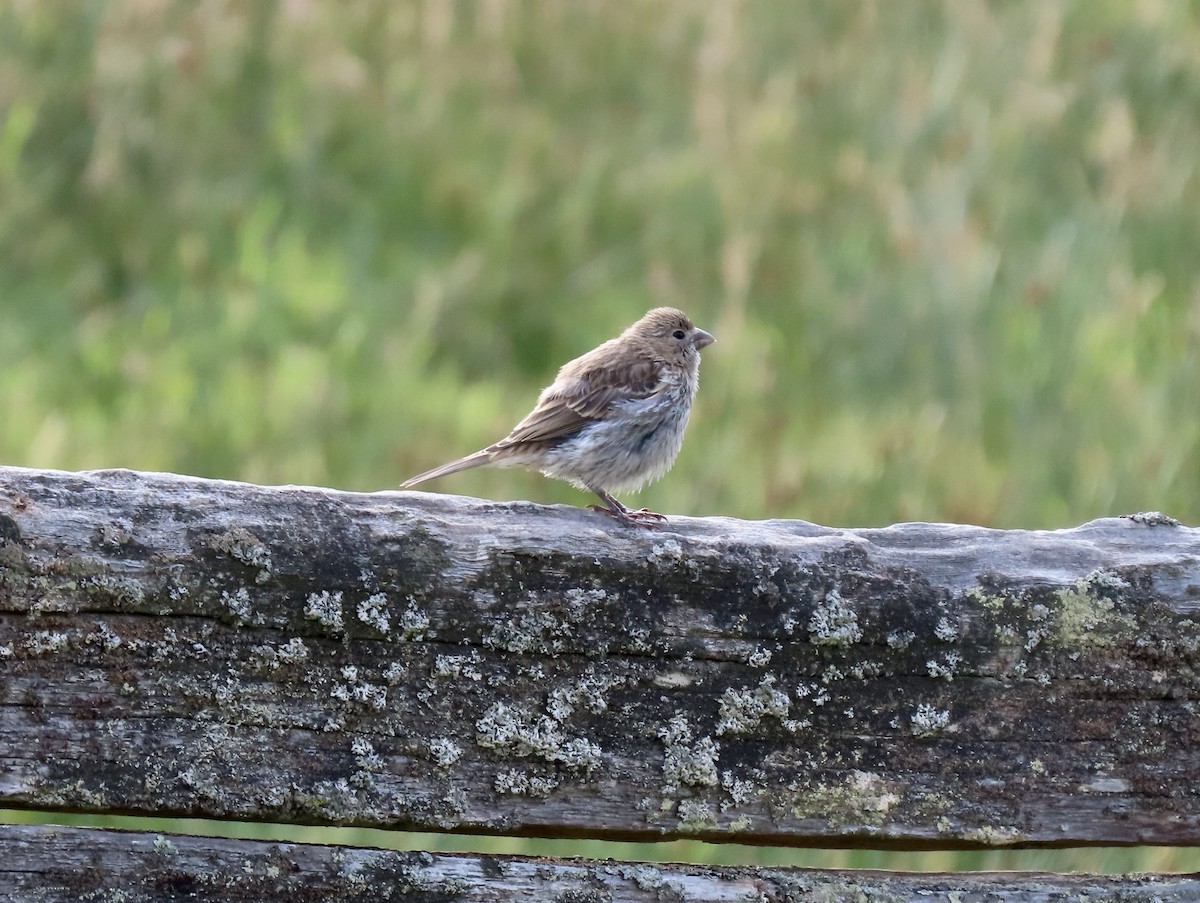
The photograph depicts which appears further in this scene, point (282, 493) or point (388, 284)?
point (388, 284)

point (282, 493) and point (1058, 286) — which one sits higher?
point (1058, 286)

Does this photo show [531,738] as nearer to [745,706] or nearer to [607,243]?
[745,706]

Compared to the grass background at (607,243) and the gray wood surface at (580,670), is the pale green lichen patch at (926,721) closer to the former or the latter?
the gray wood surface at (580,670)

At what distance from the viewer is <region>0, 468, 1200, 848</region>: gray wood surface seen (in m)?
1.90

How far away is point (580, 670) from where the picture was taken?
2.04 meters

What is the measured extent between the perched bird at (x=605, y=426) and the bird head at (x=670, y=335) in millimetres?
151

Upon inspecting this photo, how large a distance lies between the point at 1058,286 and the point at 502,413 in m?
2.39

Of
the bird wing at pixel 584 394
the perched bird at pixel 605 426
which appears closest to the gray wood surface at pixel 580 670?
the perched bird at pixel 605 426

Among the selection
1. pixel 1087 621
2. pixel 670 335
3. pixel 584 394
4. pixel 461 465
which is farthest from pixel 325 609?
pixel 670 335

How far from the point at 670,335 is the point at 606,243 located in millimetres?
1450

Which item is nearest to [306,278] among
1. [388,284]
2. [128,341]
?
[388,284]

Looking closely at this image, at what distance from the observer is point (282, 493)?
2.01 m

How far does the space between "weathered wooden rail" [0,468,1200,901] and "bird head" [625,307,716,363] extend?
8.45ft

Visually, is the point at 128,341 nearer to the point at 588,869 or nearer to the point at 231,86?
the point at 231,86
